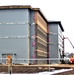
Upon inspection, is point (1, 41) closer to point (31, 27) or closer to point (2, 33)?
point (2, 33)

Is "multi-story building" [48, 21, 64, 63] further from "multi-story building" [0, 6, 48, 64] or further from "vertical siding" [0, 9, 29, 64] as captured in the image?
"vertical siding" [0, 9, 29, 64]

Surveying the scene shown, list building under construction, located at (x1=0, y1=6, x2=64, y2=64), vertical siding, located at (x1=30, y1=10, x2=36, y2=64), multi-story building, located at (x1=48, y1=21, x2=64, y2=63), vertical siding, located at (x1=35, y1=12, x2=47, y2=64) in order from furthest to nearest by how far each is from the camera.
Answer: multi-story building, located at (x1=48, y1=21, x2=64, y2=63) < vertical siding, located at (x1=35, y1=12, x2=47, y2=64) < vertical siding, located at (x1=30, y1=10, x2=36, y2=64) < building under construction, located at (x1=0, y1=6, x2=64, y2=64)

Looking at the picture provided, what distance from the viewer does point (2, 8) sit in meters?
66.5

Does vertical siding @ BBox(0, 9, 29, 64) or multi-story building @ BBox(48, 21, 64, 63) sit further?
multi-story building @ BBox(48, 21, 64, 63)

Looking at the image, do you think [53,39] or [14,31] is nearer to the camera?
[14,31]

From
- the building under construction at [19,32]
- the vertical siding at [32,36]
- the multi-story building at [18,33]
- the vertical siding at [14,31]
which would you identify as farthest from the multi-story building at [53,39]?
the vertical siding at [14,31]

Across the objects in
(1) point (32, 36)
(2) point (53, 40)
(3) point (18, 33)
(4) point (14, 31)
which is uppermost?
(2) point (53, 40)

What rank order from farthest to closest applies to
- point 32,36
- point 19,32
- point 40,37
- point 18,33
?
point 40,37 → point 32,36 → point 18,33 → point 19,32

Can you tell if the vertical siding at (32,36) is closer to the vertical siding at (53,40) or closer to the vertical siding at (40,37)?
the vertical siding at (40,37)

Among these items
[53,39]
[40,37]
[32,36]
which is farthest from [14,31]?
[53,39]

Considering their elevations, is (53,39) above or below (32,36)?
above

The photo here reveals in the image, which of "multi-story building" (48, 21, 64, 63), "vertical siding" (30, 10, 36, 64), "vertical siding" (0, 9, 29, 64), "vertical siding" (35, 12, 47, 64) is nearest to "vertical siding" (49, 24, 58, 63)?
"multi-story building" (48, 21, 64, 63)

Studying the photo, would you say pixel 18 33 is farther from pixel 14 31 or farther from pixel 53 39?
pixel 53 39

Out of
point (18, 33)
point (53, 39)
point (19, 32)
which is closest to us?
point (19, 32)
